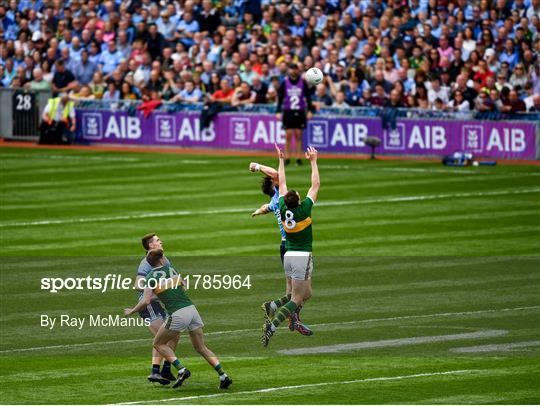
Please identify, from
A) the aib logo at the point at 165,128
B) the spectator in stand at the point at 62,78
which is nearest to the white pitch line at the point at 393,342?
the aib logo at the point at 165,128

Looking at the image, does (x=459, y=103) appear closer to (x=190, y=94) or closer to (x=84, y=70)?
(x=190, y=94)

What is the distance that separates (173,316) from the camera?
15.6 metres

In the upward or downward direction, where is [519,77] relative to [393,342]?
upward

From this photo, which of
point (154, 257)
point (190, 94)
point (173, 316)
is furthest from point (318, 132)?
point (173, 316)

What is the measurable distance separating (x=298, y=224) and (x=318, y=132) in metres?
22.4

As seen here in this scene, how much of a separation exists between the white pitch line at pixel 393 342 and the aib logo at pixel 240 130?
2302 cm

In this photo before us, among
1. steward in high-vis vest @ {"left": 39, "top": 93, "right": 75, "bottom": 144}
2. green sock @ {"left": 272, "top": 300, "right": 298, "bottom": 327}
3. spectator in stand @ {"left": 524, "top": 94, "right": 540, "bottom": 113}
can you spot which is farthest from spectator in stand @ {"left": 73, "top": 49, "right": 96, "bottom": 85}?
green sock @ {"left": 272, "top": 300, "right": 298, "bottom": 327}

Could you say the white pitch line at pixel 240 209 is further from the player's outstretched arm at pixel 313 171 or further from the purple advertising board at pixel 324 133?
the player's outstretched arm at pixel 313 171

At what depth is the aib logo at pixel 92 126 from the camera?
44.5m

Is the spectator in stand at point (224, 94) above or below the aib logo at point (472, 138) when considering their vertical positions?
above

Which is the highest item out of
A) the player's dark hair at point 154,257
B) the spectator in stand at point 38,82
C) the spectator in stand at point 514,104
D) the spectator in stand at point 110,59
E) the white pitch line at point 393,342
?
the spectator in stand at point 110,59

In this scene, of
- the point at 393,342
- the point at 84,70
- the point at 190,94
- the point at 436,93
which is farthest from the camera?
the point at 84,70

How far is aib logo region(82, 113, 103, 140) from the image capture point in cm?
4450

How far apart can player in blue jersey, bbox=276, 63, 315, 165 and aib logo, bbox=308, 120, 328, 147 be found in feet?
6.70
